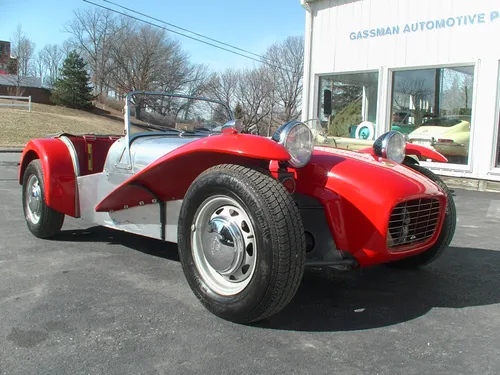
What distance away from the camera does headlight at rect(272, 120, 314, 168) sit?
2674 mm

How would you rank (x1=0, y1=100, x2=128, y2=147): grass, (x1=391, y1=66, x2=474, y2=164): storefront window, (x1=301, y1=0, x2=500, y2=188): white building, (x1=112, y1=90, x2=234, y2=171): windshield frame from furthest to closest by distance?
(x1=0, y1=100, x2=128, y2=147): grass < (x1=391, y1=66, x2=474, y2=164): storefront window < (x1=301, y1=0, x2=500, y2=188): white building < (x1=112, y1=90, x2=234, y2=171): windshield frame

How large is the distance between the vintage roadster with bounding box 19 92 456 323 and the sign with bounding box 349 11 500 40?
6661 millimetres

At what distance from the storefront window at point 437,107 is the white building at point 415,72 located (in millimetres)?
20

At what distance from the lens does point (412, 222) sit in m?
2.95

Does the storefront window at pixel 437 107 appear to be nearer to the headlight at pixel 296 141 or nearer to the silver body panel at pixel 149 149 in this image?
the silver body panel at pixel 149 149

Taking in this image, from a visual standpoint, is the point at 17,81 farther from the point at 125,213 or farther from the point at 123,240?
the point at 125,213

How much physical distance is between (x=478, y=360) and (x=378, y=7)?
955cm

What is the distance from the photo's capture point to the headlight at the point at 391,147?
363 cm

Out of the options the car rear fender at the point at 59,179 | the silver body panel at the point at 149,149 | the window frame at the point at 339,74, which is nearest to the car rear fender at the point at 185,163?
the silver body panel at the point at 149,149

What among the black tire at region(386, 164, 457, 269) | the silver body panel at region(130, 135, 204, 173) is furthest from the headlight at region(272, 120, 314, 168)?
the black tire at region(386, 164, 457, 269)

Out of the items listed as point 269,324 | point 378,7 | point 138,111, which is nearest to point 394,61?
point 378,7

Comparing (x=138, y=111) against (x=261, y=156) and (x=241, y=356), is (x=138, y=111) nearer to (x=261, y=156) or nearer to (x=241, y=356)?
(x=261, y=156)

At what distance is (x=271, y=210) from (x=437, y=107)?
8.58 m

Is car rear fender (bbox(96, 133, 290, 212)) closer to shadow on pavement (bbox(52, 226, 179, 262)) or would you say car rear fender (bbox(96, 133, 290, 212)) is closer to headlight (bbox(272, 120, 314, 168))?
headlight (bbox(272, 120, 314, 168))
